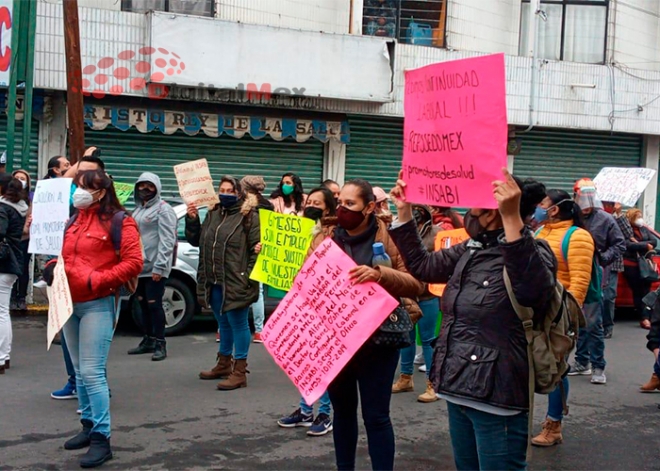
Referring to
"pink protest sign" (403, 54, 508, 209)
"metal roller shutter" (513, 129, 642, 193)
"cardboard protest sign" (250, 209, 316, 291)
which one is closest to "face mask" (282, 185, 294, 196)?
"cardboard protest sign" (250, 209, 316, 291)

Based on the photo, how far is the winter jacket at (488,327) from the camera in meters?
3.47

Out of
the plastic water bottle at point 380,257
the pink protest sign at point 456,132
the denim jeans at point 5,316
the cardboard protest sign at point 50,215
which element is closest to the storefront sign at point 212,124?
the denim jeans at point 5,316

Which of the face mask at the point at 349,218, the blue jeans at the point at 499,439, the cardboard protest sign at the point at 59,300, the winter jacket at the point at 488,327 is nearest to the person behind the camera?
the winter jacket at the point at 488,327

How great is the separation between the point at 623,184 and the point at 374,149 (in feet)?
18.3

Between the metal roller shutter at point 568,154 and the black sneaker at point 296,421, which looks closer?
the black sneaker at point 296,421

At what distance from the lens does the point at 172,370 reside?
26.7 feet

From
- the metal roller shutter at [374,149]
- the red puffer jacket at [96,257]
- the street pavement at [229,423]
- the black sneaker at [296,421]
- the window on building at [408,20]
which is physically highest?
the window on building at [408,20]

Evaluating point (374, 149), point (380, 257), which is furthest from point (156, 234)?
point (374, 149)

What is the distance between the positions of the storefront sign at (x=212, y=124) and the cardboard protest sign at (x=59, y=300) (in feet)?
28.1

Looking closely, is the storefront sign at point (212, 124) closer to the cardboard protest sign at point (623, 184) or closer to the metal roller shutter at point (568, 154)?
the metal roller shutter at point (568, 154)

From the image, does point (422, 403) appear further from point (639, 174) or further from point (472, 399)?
point (639, 174)

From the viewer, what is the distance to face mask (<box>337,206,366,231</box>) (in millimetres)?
4598

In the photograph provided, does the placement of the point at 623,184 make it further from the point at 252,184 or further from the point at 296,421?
the point at 296,421

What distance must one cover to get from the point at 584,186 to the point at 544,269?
207 inches
